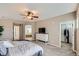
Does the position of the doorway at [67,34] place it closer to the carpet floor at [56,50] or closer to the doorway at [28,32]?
the carpet floor at [56,50]

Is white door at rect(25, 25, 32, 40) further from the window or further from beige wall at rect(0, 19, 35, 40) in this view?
beige wall at rect(0, 19, 35, 40)

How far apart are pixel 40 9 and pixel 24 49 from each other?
866 mm

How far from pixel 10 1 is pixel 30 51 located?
3.44 ft

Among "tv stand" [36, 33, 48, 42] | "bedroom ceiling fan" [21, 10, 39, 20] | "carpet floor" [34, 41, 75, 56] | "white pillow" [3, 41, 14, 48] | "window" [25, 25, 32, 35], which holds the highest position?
"bedroom ceiling fan" [21, 10, 39, 20]

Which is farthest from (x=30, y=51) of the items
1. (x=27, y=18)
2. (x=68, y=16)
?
(x=68, y=16)

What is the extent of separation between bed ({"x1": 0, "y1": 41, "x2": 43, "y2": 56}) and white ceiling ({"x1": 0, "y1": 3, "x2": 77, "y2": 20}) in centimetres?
54

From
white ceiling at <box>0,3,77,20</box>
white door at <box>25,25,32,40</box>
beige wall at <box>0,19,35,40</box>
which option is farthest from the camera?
white door at <box>25,25,32,40</box>

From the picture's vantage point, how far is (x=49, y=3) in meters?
2.42

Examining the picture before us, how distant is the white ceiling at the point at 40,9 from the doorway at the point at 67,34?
Answer: 0.26m

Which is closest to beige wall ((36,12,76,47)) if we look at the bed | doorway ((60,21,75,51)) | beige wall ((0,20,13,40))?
doorway ((60,21,75,51))

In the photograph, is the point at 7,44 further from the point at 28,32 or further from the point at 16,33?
the point at 28,32

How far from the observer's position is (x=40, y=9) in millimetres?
2506

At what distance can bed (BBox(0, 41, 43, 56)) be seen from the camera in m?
2.46

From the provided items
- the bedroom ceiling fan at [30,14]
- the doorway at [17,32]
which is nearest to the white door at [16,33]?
the doorway at [17,32]
